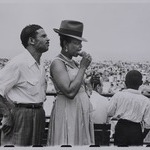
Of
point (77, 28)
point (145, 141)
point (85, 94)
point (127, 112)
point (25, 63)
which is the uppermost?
point (77, 28)

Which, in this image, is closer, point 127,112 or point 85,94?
point 85,94

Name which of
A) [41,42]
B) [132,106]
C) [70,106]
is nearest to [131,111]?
[132,106]

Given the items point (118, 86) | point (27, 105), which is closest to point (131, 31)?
point (118, 86)

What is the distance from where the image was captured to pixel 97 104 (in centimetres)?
219

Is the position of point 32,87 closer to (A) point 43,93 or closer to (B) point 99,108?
(A) point 43,93

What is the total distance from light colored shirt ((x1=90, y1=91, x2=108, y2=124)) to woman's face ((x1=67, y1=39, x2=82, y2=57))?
538 mm

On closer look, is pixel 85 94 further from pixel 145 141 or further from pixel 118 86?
pixel 118 86

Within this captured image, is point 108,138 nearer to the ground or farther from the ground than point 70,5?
nearer to the ground

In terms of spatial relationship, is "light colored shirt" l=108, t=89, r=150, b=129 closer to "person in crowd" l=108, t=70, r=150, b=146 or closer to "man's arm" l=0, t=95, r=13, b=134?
"person in crowd" l=108, t=70, r=150, b=146

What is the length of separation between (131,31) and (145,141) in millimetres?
1132

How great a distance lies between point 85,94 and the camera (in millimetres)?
1705

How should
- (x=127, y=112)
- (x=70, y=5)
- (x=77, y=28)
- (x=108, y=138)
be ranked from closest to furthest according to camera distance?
(x=77, y=28) < (x=127, y=112) < (x=108, y=138) < (x=70, y=5)

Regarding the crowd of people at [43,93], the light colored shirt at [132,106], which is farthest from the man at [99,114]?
the crowd of people at [43,93]

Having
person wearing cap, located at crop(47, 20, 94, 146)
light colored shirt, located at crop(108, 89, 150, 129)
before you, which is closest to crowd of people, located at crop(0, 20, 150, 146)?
person wearing cap, located at crop(47, 20, 94, 146)
